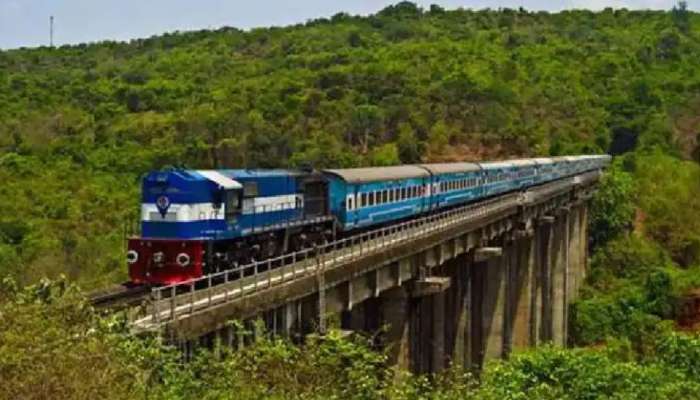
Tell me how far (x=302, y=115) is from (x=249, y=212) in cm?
9025

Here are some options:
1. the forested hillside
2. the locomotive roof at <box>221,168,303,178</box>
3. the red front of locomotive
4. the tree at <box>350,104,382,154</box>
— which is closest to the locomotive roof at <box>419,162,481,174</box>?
the locomotive roof at <box>221,168,303,178</box>

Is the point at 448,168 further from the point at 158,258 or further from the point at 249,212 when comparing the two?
the point at 158,258

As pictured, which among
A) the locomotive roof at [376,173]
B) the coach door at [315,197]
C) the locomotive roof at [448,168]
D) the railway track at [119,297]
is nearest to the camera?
the railway track at [119,297]

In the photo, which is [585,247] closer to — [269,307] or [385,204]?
[385,204]

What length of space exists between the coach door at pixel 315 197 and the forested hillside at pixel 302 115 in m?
20.9

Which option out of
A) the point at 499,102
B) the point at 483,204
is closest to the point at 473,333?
the point at 483,204

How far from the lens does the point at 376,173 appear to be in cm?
3919

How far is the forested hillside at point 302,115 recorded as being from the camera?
78.2 meters

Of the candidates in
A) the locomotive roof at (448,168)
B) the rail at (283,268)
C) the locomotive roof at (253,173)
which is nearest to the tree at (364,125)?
the locomotive roof at (448,168)

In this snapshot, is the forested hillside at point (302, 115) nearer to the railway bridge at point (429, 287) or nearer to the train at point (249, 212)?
the railway bridge at point (429, 287)

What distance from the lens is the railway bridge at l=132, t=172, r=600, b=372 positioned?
19572mm

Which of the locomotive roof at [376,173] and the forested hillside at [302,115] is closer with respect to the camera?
the locomotive roof at [376,173]

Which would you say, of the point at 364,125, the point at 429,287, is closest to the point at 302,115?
the point at 364,125

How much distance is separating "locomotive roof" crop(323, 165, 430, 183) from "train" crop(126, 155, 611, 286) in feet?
0.24
